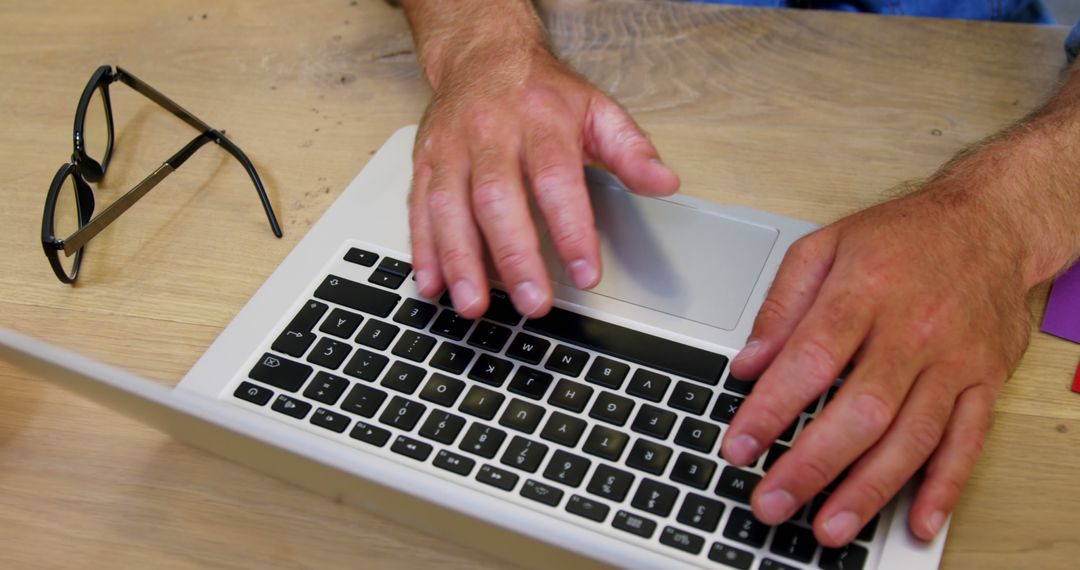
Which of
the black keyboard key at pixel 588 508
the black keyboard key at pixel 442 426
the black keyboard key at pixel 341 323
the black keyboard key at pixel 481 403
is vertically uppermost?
the black keyboard key at pixel 341 323

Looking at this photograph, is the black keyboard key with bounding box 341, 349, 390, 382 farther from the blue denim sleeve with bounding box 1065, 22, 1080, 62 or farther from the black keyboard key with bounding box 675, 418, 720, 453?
the blue denim sleeve with bounding box 1065, 22, 1080, 62

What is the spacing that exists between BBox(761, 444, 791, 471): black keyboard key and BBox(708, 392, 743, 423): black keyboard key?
0.03 metres

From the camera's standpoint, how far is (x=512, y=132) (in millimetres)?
665

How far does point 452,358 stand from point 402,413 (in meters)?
0.05

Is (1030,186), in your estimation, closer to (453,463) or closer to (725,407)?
(725,407)

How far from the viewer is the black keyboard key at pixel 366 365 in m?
0.57

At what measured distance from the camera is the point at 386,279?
63cm

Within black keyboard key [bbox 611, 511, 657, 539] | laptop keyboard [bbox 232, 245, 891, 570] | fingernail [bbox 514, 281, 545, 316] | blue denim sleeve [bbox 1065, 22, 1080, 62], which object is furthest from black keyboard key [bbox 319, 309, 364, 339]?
blue denim sleeve [bbox 1065, 22, 1080, 62]

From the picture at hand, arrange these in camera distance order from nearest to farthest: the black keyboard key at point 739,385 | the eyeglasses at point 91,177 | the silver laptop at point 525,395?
the silver laptop at point 525,395 → the black keyboard key at point 739,385 → the eyeglasses at point 91,177

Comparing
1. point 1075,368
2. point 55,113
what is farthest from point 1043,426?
point 55,113

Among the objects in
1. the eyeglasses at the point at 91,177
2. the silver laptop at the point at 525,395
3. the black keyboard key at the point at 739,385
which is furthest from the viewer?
the eyeglasses at the point at 91,177

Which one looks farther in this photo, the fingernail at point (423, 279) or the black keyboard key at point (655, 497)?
the fingernail at point (423, 279)

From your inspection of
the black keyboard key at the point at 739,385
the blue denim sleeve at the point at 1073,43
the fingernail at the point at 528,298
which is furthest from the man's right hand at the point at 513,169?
the blue denim sleeve at the point at 1073,43

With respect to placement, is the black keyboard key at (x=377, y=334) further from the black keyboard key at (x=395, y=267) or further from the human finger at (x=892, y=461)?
the human finger at (x=892, y=461)
